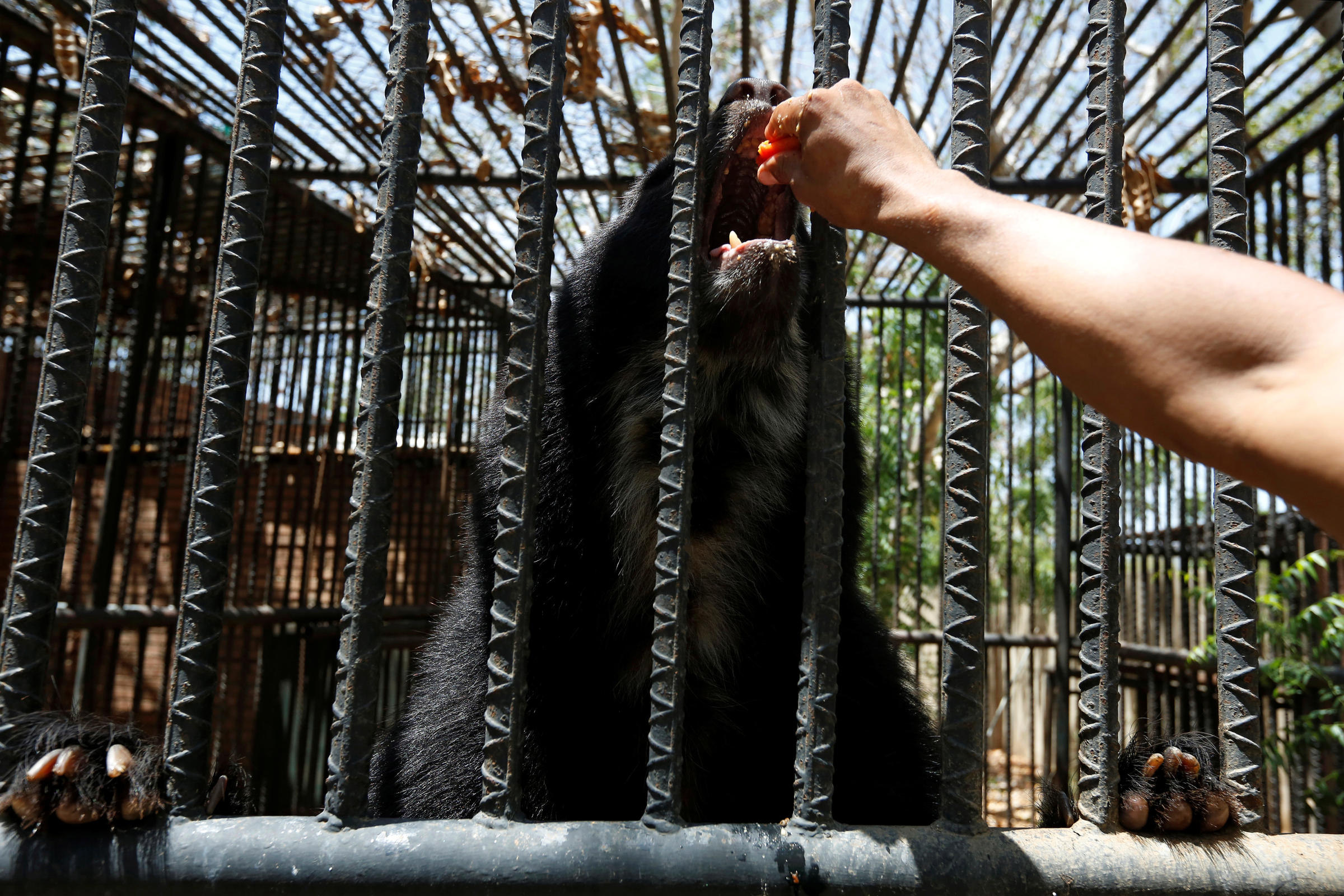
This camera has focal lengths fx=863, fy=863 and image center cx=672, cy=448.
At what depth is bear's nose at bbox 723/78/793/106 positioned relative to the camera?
2289 millimetres

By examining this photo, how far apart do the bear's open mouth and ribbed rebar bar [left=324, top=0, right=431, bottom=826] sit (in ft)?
3.08

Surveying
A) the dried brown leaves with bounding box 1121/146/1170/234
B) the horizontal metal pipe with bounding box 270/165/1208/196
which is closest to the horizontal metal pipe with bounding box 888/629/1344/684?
the dried brown leaves with bounding box 1121/146/1170/234

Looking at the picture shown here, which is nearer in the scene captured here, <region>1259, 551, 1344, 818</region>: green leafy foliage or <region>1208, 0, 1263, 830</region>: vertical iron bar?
<region>1208, 0, 1263, 830</region>: vertical iron bar

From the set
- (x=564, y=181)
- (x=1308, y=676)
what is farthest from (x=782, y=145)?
(x=1308, y=676)

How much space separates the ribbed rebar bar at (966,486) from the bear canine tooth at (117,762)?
4.32 feet

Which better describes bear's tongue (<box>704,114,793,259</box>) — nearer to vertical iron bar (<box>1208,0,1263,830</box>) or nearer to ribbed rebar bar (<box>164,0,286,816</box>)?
vertical iron bar (<box>1208,0,1263,830</box>)

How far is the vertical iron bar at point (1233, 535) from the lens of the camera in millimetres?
1465

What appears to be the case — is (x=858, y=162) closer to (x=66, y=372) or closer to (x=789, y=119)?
(x=789, y=119)

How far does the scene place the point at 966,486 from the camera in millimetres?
1467

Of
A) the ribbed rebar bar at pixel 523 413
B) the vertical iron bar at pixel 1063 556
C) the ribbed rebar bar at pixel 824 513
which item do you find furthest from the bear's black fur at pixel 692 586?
the vertical iron bar at pixel 1063 556

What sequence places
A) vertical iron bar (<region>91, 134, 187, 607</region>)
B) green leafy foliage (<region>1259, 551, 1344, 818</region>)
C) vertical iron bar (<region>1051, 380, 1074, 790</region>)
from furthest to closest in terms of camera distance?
vertical iron bar (<region>1051, 380, 1074, 790</region>) → vertical iron bar (<region>91, 134, 187, 607</region>) → green leafy foliage (<region>1259, 551, 1344, 818</region>)

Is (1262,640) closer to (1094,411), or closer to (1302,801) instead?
(1302,801)

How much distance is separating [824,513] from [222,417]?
3.41ft

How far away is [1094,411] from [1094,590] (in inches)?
12.9
